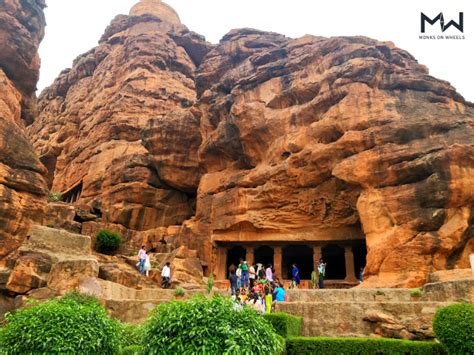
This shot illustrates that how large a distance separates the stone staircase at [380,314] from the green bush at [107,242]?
56.5 ft

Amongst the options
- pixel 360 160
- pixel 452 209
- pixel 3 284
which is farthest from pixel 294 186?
pixel 3 284

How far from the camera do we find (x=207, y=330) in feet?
26.5

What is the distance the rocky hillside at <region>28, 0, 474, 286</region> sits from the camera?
2222 centimetres

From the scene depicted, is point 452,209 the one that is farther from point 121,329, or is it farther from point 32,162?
point 32,162

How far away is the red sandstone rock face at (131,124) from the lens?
37.9 m

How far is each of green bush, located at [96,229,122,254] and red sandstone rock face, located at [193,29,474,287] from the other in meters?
6.18

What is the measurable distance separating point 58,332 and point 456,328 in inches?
346

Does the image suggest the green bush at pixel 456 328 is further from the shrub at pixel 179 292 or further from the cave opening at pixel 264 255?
the cave opening at pixel 264 255

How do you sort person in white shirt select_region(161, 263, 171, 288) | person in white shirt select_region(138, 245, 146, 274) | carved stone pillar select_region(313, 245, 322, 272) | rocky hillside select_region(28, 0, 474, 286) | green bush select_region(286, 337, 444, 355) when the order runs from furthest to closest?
carved stone pillar select_region(313, 245, 322, 272), person in white shirt select_region(138, 245, 146, 274), rocky hillside select_region(28, 0, 474, 286), person in white shirt select_region(161, 263, 171, 288), green bush select_region(286, 337, 444, 355)

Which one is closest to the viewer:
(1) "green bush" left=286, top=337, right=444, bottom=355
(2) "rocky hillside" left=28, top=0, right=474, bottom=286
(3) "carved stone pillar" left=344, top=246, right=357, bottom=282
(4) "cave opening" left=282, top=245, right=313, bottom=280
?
(1) "green bush" left=286, top=337, right=444, bottom=355

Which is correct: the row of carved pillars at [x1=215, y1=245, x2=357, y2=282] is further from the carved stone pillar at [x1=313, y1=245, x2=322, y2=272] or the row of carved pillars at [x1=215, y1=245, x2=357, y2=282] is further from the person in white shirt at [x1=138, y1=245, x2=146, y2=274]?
the person in white shirt at [x1=138, y1=245, x2=146, y2=274]

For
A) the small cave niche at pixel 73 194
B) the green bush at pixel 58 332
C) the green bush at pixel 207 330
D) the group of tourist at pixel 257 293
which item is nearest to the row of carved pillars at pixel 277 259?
the group of tourist at pixel 257 293

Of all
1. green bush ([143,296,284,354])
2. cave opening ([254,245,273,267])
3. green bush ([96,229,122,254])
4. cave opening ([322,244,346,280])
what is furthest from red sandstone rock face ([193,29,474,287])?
green bush ([143,296,284,354])

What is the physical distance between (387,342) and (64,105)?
6016 centimetres
